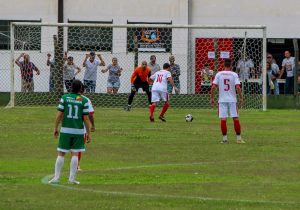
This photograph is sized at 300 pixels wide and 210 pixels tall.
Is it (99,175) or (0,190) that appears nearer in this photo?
(0,190)

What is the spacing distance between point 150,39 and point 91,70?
325 centimetres

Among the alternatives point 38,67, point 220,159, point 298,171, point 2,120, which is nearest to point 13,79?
point 38,67

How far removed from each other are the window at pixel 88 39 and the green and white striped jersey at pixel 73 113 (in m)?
26.4

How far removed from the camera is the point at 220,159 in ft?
72.5

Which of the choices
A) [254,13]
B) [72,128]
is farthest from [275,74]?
[72,128]

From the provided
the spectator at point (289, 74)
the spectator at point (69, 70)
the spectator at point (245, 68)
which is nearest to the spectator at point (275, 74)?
the spectator at point (289, 74)

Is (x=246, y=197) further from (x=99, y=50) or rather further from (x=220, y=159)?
(x=99, y=50)

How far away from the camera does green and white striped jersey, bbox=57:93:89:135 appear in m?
17.8

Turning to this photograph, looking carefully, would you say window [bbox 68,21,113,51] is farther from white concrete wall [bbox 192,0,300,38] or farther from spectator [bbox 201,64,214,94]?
white concrete wall [bbox 192,0,300,38]

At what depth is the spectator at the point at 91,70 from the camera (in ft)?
140

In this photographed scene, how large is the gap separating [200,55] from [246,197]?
94.5ft

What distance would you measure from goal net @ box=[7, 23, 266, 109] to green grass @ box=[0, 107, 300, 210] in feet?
25.1

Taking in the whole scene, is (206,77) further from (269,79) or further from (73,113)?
(73,113)

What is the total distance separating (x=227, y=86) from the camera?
26.2m
